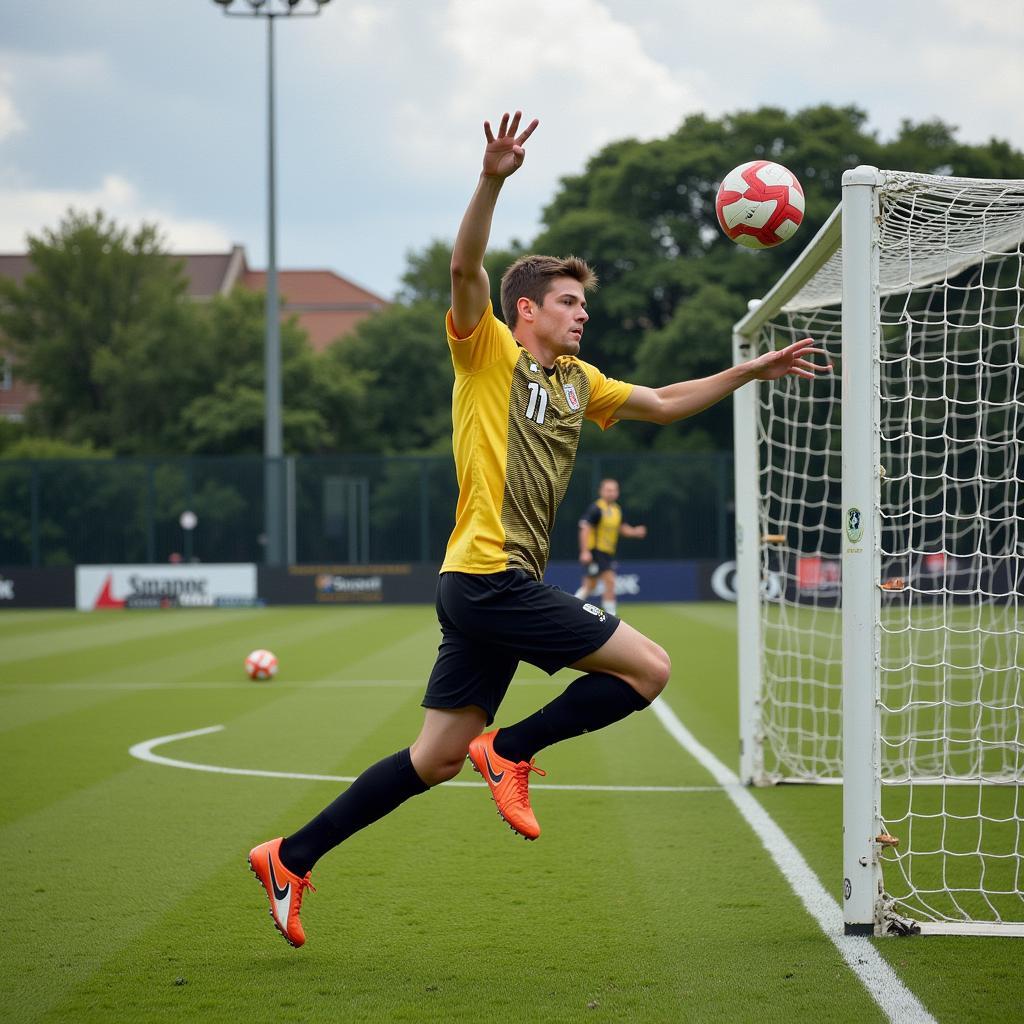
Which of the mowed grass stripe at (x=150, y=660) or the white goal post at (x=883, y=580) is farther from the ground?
the white goal post at (x=883, y=580)

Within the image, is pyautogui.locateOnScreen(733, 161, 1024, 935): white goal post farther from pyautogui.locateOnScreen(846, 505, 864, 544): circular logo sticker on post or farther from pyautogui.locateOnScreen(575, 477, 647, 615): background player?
pyautogui.locateOnScreen(575, 477, 647, 615): background player

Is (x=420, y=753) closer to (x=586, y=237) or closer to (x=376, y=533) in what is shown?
(x=376, y=533)

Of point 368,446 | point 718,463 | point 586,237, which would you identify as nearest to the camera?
point 718,463

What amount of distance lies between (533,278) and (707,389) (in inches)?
31.4

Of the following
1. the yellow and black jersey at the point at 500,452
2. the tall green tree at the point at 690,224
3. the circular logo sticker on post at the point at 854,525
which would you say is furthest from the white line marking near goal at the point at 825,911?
the tall green tree at the point at 690,224

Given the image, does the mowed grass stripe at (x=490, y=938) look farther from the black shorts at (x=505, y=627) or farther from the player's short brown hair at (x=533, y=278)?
the player's short brown hair at (x=533, y=278)

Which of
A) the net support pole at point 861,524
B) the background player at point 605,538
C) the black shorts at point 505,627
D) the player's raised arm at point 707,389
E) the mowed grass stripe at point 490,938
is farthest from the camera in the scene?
the background player at point 605,538

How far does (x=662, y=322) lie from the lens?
39.4m

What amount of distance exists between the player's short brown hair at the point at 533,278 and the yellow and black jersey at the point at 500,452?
188 mm

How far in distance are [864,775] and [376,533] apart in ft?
81.8

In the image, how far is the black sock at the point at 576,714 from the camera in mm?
4227

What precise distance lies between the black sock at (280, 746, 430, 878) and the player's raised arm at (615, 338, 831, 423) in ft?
5.06

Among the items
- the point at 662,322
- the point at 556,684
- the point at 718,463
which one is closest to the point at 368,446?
the point at 662,322

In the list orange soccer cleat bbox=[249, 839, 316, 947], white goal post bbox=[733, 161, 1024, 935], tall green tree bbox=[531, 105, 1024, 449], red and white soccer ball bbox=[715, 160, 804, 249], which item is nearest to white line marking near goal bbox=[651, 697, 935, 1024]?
white goal post bbox=[733, 161, 1024, 935]
